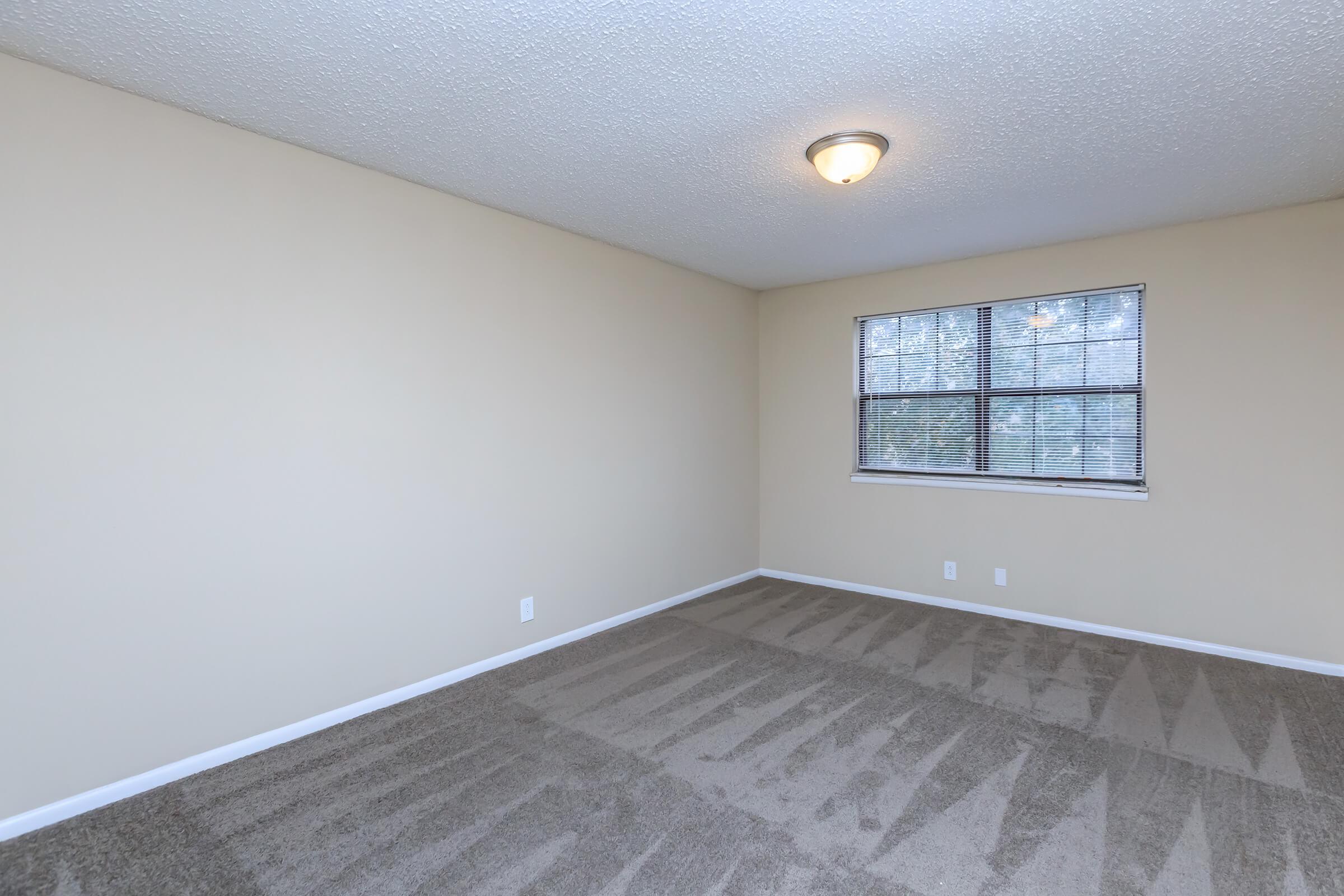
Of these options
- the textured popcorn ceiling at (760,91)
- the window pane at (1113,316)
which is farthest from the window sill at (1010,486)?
the textured popcorn ceiling at (760,91)

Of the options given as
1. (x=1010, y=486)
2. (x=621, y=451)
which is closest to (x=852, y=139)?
(x=621, y=451)

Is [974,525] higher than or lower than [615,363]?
lower

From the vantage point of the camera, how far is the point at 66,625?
2080mm

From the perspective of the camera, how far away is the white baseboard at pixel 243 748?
2.02m

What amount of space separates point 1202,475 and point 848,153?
111 inches

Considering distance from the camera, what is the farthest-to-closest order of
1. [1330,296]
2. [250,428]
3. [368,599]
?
[1330,296] < [368,599] < [250,428]

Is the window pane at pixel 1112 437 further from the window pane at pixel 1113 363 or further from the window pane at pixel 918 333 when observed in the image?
the window pane at pixel 918 333

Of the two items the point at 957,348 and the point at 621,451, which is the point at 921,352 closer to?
the point at 957,348

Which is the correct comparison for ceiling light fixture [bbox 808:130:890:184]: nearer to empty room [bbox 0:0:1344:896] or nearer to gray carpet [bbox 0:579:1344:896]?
empty room [bbox 0:0:1344:896]

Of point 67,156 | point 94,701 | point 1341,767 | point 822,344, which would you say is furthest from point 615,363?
point 1341,767

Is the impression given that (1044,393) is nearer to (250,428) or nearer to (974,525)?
(974,525)

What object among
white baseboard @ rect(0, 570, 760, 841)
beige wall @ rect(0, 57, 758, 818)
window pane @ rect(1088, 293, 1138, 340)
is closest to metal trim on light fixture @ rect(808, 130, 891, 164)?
beige wall @ rect(0, 57, 758, 818)

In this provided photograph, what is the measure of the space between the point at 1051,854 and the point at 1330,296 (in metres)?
3.25

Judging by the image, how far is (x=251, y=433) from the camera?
2480 millimetres
